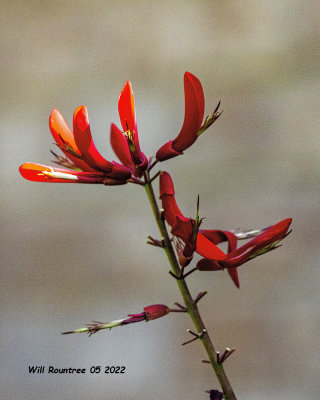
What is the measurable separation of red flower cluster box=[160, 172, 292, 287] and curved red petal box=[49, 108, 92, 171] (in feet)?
0.19

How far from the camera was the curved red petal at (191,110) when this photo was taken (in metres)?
0.32

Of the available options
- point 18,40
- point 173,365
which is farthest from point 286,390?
point 18,40

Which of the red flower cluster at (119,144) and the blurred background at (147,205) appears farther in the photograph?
the blurred background at (147,205)

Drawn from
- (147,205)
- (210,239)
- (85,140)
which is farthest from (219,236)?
(147,205)

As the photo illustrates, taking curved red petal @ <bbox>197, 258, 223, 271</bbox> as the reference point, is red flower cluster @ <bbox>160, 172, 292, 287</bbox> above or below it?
above

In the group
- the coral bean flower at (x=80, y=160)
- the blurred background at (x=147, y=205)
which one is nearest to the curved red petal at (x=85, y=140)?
the coral bean flower at (x=80, y=160)

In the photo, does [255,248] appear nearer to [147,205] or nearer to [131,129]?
[131,129]

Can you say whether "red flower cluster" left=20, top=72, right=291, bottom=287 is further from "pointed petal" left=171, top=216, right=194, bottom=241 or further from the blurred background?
the blurred background

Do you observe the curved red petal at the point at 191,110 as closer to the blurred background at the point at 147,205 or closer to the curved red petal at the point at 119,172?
the curved red petal at the point at 119,172

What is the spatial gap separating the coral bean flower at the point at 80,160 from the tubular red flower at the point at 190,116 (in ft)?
0.11

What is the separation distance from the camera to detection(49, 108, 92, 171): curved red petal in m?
0.34

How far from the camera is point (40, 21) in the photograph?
3.70 feet

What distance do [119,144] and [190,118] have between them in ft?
0.18

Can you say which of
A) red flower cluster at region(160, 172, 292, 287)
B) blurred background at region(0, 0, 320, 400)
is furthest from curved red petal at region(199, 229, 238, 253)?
blurred background at region(0, 0, 320, 400)
